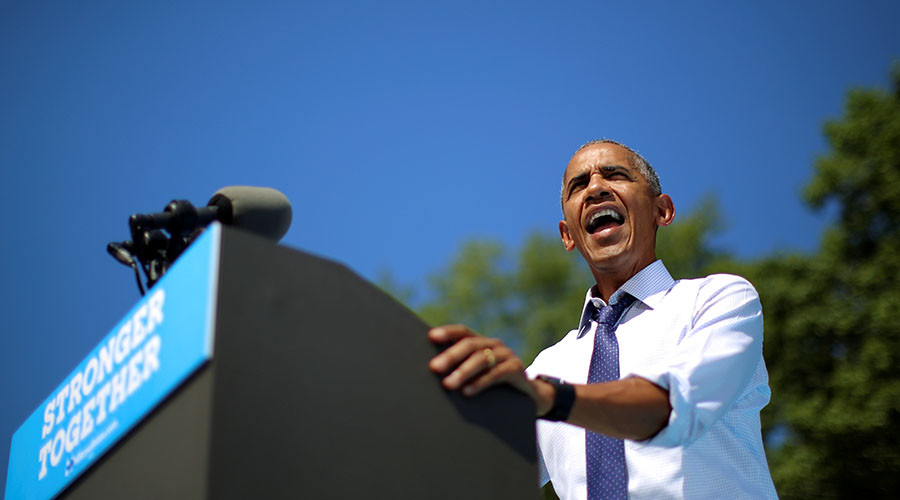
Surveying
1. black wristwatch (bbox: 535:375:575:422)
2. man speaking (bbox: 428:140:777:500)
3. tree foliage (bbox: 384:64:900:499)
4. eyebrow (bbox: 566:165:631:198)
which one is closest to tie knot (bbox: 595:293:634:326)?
man speaking (bbox: 428:140:777:500)

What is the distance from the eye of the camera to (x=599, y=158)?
2.97 metres

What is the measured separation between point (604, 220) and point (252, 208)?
1455mm

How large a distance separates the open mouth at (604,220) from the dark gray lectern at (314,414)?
1620 mm

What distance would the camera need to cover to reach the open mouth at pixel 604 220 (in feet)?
9.32

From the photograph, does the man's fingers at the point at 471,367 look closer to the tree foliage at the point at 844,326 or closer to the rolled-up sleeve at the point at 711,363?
the rolled-up sleeve at the point at 711,363

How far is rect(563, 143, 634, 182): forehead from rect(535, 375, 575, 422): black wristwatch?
1.62 meters

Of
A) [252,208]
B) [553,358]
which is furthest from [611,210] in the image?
[252,208]

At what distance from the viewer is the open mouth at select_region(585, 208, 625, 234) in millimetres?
2842

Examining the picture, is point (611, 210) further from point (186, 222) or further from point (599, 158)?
point (186, 222)

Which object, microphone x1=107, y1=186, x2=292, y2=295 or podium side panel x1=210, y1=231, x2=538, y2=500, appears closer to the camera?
podium side panel x1=210, y1=231, x2=538, y2=500

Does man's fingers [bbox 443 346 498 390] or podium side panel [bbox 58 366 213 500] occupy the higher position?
man's fingers [bbox 443 346 498 390]

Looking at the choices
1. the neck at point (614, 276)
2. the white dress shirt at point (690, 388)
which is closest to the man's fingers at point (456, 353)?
the white dress shirt at point (690, 388)

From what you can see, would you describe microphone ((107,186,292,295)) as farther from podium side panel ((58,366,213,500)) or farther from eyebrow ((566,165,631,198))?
eyebrow ((566,165,631,198))

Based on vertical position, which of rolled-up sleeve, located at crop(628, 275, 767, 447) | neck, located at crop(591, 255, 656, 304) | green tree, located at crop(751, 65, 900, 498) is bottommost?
rolled-up sleeve, located at crop(628, 275, 767, 447)
